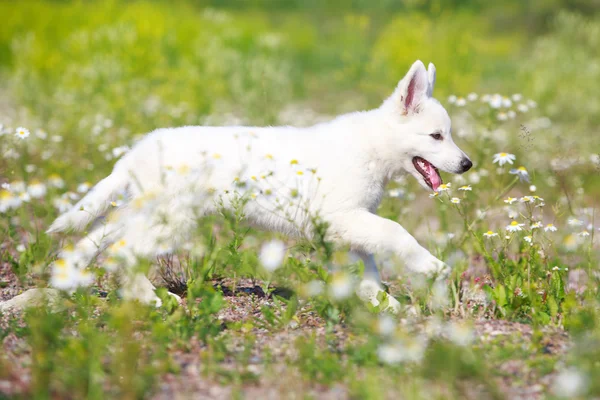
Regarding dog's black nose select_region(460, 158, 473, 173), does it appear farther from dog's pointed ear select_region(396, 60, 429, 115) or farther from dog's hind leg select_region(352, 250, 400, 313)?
dog's hind leg select_region(352, 250, 400, 313)

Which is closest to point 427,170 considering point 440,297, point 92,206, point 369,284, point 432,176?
point 432,176

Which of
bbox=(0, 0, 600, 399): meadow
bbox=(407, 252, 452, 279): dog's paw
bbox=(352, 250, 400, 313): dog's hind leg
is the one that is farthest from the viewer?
bbox=(352, 250, 400, 313): dog's hind leg

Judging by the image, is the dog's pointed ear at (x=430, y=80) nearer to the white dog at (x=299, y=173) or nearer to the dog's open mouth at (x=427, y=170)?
the white dog at (x=299, y=173)

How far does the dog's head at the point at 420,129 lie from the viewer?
354cm

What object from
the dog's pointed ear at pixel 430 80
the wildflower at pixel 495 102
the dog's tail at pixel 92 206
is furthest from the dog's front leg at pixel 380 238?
the wildflower at pixel 495 102

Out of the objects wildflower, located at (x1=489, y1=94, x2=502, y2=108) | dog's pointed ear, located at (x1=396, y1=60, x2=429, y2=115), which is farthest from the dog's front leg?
wildflower, located at (x1=489, y1=94, x2=502, y2=108)

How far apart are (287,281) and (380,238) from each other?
1.74ft

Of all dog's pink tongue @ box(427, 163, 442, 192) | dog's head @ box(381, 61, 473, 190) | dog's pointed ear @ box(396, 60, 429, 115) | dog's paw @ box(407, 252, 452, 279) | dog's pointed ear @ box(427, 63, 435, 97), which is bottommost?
dog's paw @ box(407, 252, 452, 279)

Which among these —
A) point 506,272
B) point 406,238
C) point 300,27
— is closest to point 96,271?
point 406,238

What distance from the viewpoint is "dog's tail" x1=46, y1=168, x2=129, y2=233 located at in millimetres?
3375

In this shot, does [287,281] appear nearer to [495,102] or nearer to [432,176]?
[432,176]

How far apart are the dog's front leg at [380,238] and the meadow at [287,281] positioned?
117mm

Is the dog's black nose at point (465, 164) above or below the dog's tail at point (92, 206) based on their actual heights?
above

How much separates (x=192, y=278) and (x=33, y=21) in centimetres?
1153
